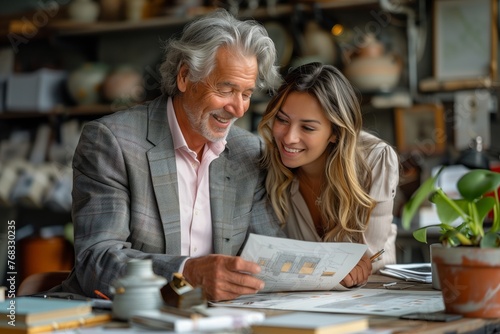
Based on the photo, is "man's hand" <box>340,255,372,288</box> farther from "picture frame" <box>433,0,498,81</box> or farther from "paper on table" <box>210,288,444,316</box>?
"picture frame" <box>433,0,498,81</box>

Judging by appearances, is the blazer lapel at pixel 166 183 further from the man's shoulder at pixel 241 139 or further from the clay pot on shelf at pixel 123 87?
the clay pot on shelf at pixel 123 87

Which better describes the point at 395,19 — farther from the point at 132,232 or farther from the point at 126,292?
the point at 126,292

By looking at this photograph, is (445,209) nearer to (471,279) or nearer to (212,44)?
(471,279)

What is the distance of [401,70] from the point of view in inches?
165

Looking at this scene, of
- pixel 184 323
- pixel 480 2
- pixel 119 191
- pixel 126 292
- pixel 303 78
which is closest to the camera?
pixel 184 323

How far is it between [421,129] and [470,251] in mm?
2680

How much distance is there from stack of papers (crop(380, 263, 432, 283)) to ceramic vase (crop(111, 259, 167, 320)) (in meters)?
0.95

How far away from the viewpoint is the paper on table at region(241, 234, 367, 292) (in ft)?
6.27

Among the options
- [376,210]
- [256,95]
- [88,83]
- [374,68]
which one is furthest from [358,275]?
[88,83]

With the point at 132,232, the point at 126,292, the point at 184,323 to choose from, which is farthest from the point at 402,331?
the point at 132,232

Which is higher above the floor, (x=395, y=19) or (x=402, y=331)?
(x=395, y=19)

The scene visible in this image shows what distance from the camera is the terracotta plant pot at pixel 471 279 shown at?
1546 millimetres

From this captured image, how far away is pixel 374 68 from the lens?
4.04 m

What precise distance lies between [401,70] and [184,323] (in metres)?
3.08
